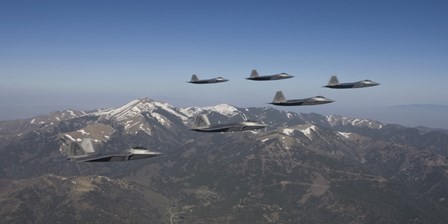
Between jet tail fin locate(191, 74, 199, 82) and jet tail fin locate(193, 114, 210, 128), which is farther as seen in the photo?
jet tail fin locate(191, 74, 199, 82)

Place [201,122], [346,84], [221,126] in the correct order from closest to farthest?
[221,126]
[201,122]
[346,84]

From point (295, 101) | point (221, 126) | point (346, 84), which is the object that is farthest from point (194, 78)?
point (346, 84)

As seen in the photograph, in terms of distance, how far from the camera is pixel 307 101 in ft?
367

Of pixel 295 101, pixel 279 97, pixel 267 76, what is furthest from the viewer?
pixel 267 76

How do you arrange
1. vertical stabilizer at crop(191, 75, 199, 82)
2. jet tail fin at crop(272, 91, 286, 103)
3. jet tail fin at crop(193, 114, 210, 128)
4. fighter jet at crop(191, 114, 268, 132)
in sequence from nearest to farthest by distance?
fighter jet at crop(191, 114, 268, 132) → jet tail fin at crop(193, 114, 210, 128) → jet tail fin at crop(272, 91, 286, 103) → vertical stabilizer at crop(191, 75, 199, 82)

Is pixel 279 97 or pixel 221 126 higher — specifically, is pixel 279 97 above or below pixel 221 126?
above

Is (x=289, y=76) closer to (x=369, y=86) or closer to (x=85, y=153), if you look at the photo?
(x=369, y=86)

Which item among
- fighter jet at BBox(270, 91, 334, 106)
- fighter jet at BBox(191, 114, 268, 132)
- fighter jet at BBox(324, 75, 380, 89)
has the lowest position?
fighter jet at BBox(191, 114, 268, 132)

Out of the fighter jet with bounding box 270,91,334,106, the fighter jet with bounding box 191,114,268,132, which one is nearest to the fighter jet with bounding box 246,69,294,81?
the fighter jet with bounding box 270,91,334,106

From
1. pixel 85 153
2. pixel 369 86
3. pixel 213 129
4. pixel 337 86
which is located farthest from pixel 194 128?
pixel 369 86

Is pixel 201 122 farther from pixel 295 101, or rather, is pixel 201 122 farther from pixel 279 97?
pixel 295 101

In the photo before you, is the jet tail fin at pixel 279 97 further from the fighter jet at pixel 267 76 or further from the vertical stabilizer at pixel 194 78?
the vertical stabilizer at pixel 194 78

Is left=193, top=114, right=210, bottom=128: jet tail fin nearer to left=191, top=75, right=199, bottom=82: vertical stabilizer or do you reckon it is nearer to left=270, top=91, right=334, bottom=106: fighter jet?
left=270, top=91, right=334, bottom=106: fighter jet

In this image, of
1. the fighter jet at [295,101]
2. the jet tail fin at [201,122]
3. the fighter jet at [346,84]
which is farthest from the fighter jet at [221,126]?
the fighter jet at [346,84]
